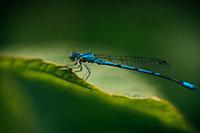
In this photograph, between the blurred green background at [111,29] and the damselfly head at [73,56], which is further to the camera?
the blurred green background at [111,29]

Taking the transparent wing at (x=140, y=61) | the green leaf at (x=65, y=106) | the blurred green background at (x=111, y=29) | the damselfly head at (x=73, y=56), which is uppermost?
the blurred green background at (x=111, y=29)

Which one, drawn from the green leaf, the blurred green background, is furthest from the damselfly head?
the green leaf

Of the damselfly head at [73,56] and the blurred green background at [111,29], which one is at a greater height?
the blurred green background at [111,29]

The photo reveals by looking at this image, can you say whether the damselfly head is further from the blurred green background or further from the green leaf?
the green leaf

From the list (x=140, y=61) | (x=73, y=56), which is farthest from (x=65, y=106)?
(x=140, y=61)

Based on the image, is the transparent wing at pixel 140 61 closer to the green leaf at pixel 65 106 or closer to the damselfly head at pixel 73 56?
the damselfly head at pixel 73 56

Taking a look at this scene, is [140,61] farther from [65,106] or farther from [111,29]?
[65,106]

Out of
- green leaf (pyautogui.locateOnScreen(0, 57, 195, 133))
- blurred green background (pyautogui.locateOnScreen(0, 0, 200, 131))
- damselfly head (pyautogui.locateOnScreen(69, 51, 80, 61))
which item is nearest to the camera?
green leaf (pyautogui.locateOnScreen(0, 57, 195, 133))

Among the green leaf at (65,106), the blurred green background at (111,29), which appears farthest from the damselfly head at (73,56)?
the green leaf at (65,106)
